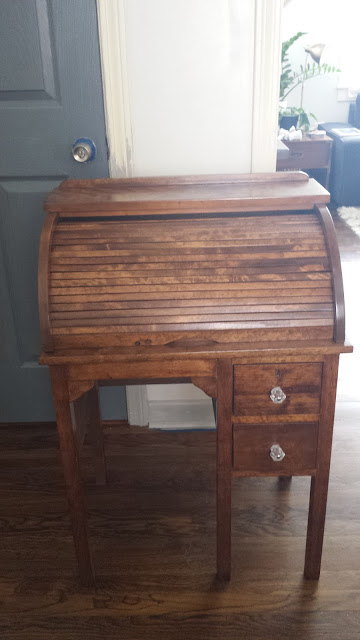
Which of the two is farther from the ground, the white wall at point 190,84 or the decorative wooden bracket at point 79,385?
the white wall at point 190,84

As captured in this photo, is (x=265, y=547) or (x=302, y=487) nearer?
(x=265, y=547)

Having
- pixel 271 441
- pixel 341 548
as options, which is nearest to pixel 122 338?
pixel 271 441

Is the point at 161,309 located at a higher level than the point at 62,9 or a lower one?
lower

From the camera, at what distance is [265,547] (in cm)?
204

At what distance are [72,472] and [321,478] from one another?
761 mm

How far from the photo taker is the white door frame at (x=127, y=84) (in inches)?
81.1

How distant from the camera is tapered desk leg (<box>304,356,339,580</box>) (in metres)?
1.64

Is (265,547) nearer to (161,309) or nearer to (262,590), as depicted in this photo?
(262,590)

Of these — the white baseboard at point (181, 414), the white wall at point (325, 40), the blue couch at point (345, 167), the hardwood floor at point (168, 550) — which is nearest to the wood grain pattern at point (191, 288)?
the hardwood floor at point (168, 550)

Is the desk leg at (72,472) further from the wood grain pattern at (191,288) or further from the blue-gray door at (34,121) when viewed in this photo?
the blue-gray door at (34,121)

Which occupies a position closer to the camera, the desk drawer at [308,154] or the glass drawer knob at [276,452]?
the glass drawer knob at [276,452]

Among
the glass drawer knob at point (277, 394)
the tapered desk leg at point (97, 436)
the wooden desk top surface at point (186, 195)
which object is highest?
the wooden desk top surface at point (186, 195)

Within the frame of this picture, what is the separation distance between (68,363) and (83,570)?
29.3 inches

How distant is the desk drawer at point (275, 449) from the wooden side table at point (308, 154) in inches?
180
